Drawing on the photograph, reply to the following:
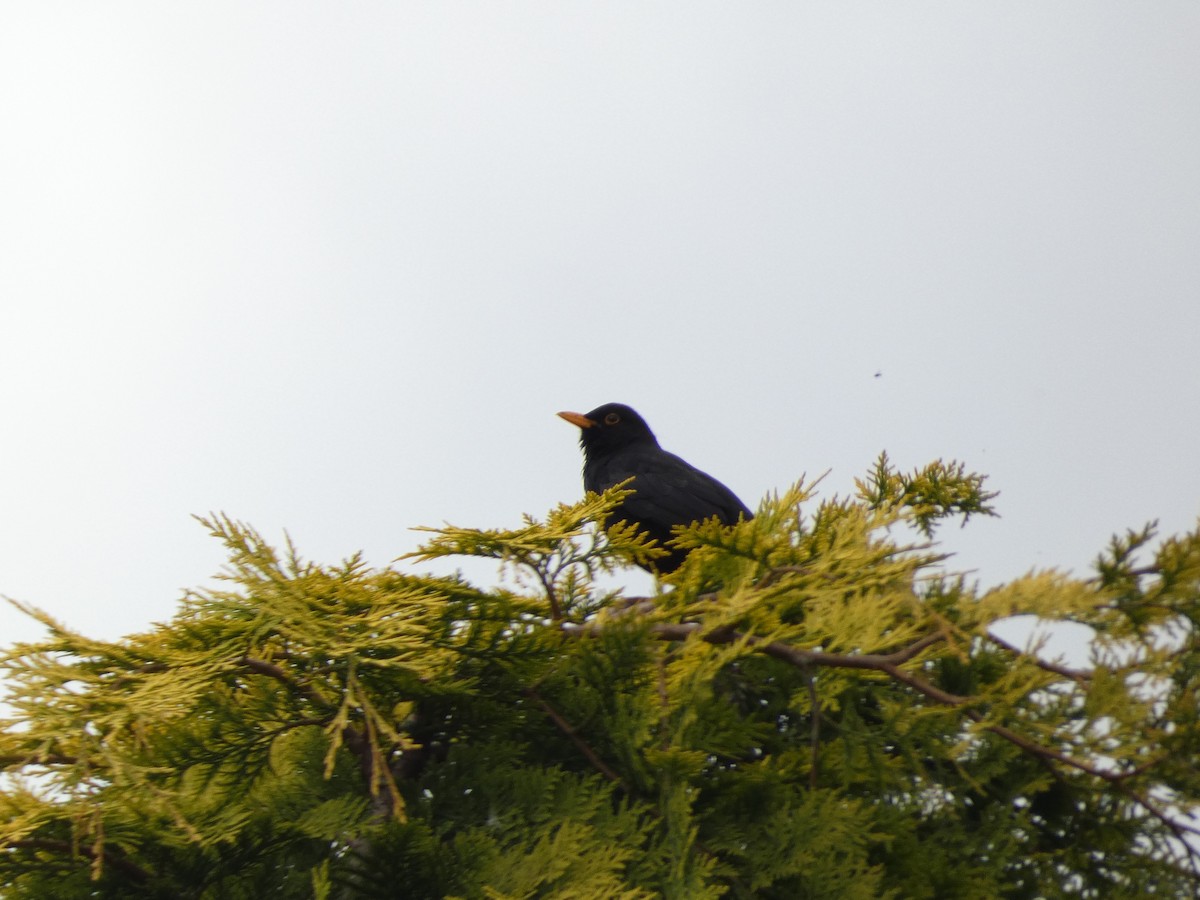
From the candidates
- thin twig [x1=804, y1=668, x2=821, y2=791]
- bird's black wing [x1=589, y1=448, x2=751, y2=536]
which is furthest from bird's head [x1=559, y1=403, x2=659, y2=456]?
thin twig [x1=804, y1=668, x2=821, y2=791]

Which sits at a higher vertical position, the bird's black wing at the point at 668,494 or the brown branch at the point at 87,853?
the bird's black wing at the point at 668,494

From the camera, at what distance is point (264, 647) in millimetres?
2553

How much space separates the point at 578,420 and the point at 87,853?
5170 millimetres

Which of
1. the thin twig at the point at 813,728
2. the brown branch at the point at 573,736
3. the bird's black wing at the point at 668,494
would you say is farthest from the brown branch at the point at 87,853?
the bird's black wing at the point at 668,494

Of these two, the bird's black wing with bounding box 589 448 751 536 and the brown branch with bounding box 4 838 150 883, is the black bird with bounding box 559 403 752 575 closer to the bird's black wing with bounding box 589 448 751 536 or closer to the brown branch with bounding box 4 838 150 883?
the bird's black wing with bounding box 589 448 751 536

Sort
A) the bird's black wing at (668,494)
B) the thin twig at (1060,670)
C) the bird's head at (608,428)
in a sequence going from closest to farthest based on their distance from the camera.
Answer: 1. the thin twig at (1060,670)
2. the bird's black wing at (668,494)
3. the bird's head at (608,428)

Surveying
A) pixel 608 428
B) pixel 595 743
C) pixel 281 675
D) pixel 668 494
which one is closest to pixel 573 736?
pixel 595 743

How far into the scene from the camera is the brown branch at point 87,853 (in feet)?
8.32

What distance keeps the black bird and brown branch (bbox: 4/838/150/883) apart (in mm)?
3516

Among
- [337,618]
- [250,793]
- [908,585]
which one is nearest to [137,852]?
[250,793]

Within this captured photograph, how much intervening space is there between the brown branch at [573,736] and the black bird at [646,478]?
3156mm

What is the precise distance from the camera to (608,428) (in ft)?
24.5

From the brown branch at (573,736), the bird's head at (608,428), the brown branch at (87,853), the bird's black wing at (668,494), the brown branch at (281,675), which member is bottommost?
the brown branch at (87,853)

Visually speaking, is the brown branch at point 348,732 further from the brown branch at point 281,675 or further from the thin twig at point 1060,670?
the thin twig at point 1060,670
